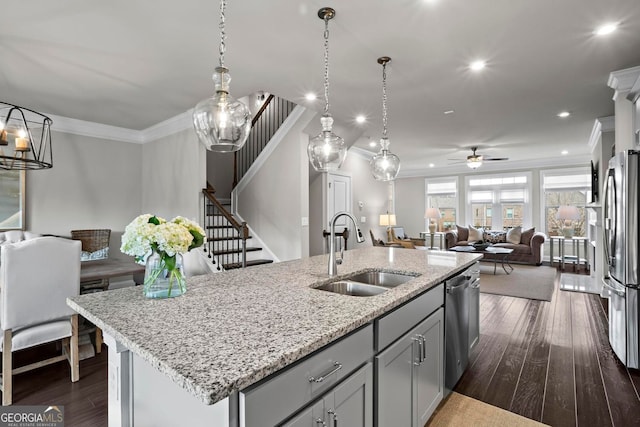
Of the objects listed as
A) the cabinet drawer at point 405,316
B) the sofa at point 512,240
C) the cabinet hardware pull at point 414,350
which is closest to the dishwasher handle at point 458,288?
the cabinet drawer at point 405,316

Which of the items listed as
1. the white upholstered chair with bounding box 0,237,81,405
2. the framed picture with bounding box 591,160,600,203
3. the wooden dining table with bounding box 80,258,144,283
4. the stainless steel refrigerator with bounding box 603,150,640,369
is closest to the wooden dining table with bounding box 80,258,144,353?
the wooden dining table with bounding box 80,258,144,283

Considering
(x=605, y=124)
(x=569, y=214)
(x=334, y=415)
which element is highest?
(x=605, y=124)

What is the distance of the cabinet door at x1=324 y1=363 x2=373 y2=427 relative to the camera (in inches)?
43.5

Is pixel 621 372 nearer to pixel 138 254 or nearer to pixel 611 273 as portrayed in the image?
pixel 611 273

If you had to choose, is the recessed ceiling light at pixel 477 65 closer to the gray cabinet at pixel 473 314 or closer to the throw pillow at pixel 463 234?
the gray cabinet at pixel 473 314

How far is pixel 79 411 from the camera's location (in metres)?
2.07

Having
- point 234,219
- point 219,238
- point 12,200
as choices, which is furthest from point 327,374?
point 12,200

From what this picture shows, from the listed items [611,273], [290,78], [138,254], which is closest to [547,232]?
[611,273]

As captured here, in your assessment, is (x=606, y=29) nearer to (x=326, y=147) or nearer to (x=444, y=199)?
(x=326, y=147)

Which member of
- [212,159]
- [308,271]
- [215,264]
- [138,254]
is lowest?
[215,264]

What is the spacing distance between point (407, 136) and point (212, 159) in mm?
3852

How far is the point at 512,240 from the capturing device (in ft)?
26.4

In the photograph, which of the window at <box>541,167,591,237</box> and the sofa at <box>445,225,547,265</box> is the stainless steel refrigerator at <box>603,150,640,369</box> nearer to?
the sofa at <box>445,225,547,265</box>

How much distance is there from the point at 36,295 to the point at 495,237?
8.81m
